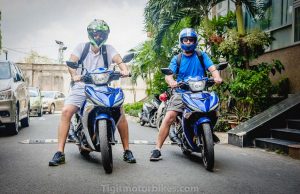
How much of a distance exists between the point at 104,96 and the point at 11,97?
16.1ft

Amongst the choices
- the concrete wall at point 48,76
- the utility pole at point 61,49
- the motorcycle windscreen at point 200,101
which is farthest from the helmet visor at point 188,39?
the utility pole at point 61,49

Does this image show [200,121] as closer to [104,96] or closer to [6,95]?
[104,96]

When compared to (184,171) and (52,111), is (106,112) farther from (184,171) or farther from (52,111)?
(52,111)

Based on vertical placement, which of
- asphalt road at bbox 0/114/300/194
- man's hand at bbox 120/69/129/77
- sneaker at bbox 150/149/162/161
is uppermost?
man's hand at bbox 120/69/129/77

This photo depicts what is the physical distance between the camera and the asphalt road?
404cm

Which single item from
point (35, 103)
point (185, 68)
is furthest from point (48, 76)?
point (185, 68)

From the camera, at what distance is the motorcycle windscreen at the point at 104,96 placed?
188 inches

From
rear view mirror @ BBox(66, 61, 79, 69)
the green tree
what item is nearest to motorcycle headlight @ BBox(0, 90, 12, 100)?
rear view mirror @ BBox(66, 61, 79, 69)

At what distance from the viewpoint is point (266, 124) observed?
26.5 feet

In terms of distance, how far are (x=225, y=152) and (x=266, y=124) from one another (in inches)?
63.6

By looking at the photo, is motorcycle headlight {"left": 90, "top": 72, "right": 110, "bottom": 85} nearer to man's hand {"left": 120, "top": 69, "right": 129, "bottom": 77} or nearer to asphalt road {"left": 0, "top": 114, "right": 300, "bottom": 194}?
man's hand {"left": 120, "top": 69, "right": 129, "bottom": 77}

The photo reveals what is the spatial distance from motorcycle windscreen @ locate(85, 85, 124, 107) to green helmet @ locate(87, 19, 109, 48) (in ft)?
2.58

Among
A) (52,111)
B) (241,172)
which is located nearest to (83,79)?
(241,172)

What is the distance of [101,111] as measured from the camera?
15.9 feet
